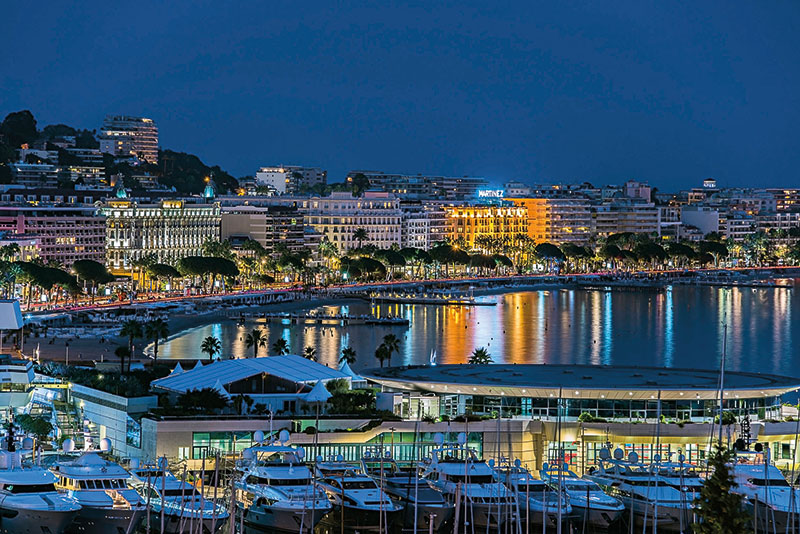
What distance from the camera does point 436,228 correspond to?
6250 inches

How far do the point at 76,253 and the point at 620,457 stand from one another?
82.7 metres

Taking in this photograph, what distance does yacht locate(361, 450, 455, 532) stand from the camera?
1087 inches

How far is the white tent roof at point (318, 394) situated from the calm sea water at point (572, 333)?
28.4m

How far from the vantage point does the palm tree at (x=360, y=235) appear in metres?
143

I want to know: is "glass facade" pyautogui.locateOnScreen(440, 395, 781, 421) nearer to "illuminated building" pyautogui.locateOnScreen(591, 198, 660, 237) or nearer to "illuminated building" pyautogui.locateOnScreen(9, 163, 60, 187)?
"illuminated building" pyautogui.locateOnScreen(9, 163, 60, 187)

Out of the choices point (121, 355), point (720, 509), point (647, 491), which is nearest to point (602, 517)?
point (647, 491)

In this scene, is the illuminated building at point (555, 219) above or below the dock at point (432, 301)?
above

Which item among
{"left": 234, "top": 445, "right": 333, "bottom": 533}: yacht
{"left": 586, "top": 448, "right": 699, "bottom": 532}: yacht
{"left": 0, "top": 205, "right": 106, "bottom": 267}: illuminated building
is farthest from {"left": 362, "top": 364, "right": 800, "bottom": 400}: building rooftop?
{"left": 0, "top": 205, "right": 106, "bottom": 267}: illuminated building

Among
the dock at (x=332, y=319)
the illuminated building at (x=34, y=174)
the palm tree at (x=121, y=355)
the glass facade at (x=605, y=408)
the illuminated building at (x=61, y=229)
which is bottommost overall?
the glass facade at (x=605, y=408)

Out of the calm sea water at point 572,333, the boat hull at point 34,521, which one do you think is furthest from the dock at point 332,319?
the boat hull at point 34,521

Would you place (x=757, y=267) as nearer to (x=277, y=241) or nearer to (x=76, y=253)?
(x=277, y=241)

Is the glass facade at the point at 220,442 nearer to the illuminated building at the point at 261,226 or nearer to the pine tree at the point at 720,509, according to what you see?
the pine tree at the point at 720,509

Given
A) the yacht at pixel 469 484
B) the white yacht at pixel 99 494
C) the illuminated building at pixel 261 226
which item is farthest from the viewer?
the illuminated building at pixel 261 226

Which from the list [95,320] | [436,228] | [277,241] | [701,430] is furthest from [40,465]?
[436,228]
